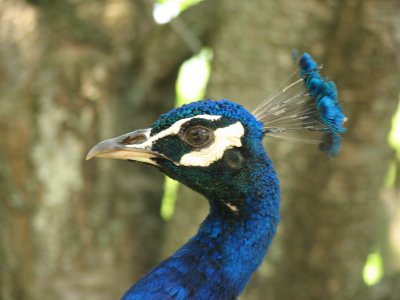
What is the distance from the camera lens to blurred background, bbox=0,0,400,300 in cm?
186

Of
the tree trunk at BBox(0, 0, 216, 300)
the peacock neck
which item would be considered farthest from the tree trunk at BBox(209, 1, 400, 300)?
the peacock neck

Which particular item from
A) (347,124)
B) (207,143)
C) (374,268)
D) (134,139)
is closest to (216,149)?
(207,143)

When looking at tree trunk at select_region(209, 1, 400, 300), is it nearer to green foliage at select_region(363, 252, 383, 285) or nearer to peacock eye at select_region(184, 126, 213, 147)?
peacock eye at select_region(184, 126, 213, 147)

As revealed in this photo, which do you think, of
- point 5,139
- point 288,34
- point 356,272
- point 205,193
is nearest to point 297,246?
point 356,272

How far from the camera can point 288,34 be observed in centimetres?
189

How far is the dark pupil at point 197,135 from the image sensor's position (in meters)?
1.21

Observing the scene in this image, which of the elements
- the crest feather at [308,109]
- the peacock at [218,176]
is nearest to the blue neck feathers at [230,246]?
the peacock at [218,176]

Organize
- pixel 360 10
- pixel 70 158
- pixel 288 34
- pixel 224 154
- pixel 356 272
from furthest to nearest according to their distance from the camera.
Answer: pixel 70 158
pixel 356 272
pixel 288 34
pixel 360 10
pixel 224 154

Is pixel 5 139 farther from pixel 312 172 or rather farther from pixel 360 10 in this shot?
pixel 360 10

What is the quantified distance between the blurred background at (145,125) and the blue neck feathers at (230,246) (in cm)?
66

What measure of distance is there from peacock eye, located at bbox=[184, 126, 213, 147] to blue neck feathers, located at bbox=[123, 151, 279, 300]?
A: 0.30 feet

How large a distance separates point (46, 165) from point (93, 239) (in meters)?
0.31

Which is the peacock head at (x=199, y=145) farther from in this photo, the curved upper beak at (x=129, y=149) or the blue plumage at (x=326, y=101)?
the blue plumage at (x=326, y=101)

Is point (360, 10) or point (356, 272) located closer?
point (360, 10)
